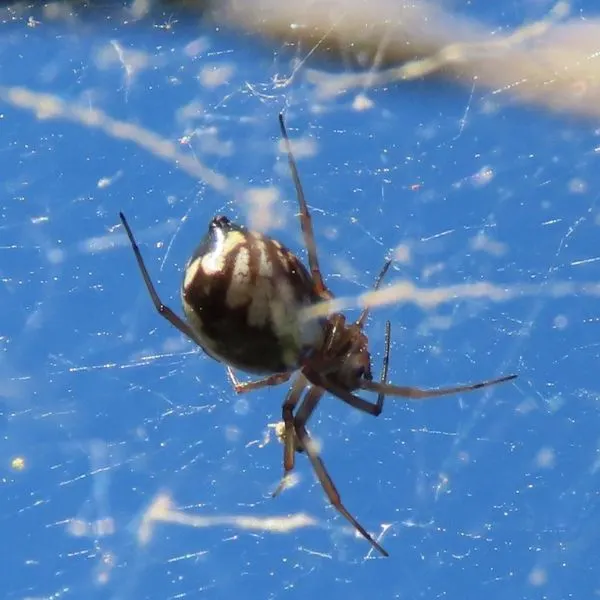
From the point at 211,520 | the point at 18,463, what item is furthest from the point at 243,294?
the point at 18,463

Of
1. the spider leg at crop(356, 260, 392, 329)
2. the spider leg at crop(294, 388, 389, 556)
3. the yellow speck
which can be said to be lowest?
the yellow speck

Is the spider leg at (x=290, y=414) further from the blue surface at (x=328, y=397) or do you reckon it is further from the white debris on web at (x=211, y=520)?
the white debris on web at (x=211, y=520)

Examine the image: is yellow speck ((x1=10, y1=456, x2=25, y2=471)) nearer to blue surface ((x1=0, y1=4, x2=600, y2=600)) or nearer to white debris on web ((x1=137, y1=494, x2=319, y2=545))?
blue surface ((x1=0, y1=4, x2=600, y2=600))

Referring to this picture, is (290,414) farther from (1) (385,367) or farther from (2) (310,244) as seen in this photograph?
(2) (310,244)

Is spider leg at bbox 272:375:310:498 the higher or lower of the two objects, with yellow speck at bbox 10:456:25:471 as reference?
higher

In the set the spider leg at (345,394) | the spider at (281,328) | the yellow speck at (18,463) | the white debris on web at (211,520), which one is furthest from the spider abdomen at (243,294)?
the yellow speck at (18,463)

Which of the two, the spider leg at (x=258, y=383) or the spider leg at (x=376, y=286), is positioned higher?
the spider leg at (x=376, y=286)

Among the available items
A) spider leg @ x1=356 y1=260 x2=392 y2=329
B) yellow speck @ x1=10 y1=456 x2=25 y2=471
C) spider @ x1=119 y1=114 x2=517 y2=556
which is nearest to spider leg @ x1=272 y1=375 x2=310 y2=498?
spider @ x1=119 y1=114 x2=517 y2=556
